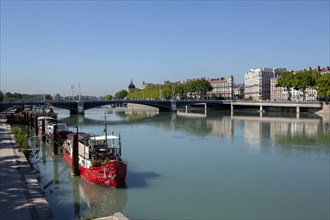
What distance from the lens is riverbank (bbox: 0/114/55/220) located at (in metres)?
14.4

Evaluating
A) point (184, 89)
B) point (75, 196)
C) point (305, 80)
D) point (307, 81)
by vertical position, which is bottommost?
point (75, 196)

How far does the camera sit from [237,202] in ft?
65.5

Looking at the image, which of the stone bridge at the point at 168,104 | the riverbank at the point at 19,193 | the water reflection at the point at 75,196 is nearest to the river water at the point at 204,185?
the water reflection at the point at 75,196

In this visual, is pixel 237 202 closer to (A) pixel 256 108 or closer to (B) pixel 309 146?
(B) pixel 309 146

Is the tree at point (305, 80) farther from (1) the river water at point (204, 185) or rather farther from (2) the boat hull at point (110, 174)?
(2) the boat hull at point (110, 174)

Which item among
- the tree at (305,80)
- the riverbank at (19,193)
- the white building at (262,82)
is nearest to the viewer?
the riverbank at (19,193)

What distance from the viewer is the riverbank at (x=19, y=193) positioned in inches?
567

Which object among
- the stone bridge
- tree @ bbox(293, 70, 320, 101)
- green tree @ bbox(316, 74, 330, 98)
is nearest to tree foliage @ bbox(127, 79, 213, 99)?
the stone bridge

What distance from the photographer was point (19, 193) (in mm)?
17156

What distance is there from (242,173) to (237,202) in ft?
24.4

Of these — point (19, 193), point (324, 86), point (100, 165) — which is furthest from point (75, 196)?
point (324, 86)

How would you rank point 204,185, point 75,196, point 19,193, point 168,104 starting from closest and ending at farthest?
1. point 19,193
2. point 75,196
3. point 204,185
4. point 168,104

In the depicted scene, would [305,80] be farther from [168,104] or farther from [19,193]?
[19,193]

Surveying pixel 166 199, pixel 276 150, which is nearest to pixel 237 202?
pixel 166 199
